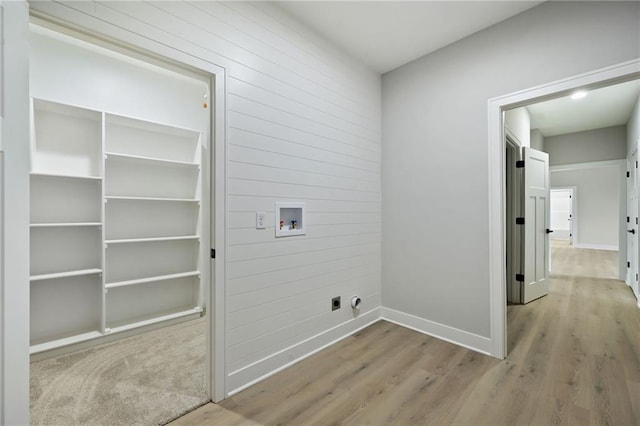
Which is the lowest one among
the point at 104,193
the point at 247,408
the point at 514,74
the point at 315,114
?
the point at 247,408

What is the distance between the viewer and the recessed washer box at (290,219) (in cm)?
221

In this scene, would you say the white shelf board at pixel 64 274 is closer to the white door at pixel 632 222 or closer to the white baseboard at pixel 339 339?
the white baseboard at pixel 339 339

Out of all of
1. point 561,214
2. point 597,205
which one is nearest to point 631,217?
point 597,205

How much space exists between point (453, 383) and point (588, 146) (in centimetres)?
611

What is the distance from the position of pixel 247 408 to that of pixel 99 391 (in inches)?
41.9

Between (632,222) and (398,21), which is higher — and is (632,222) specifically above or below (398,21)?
below

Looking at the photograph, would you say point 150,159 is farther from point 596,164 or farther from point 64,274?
point 596,164

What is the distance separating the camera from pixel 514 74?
7.57ft

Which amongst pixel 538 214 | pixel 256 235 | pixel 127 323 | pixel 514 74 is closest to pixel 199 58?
pixel 256 235

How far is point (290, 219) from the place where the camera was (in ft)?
7.68

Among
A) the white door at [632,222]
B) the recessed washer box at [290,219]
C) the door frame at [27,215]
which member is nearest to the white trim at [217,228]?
the door frame at [27,215]

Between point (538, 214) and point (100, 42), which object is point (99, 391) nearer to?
point (100, 42)

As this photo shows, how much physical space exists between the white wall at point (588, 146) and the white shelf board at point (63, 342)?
8052 millimetres

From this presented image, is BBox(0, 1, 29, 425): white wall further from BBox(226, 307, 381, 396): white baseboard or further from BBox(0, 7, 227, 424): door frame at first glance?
BBox(226, 307, 381, 396): white baseboard
